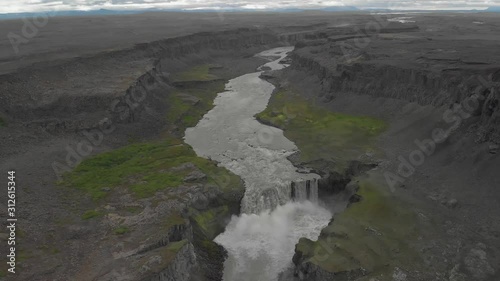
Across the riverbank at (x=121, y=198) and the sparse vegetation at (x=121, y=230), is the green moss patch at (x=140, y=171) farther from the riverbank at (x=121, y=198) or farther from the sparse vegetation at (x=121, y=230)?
the sparse vegetation at (x=121, y=230)

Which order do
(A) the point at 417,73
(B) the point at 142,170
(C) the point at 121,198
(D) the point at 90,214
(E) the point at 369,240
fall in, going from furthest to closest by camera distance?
1. (A) the point at 417,73
2. (B) the point at 142,170
3. (C) the point at 121,198
4. (D) the point at 90,214
5. (E) the point at 369,240

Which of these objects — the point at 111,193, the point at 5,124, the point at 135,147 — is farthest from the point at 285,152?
the point at 5,124

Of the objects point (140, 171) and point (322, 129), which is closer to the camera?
point (140, 171)

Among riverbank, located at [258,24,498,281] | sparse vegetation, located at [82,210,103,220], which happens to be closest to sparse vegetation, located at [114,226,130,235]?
sparse vegetation, located at [82,210,103,220]

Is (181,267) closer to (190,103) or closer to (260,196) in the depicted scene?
Result: (260,196)

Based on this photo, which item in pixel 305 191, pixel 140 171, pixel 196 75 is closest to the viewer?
pixel 305 191

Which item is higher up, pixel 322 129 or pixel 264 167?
pixel 322 129

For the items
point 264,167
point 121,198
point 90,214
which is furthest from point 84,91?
point 264,167

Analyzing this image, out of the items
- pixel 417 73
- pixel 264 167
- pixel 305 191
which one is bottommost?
pixel 305 191
